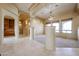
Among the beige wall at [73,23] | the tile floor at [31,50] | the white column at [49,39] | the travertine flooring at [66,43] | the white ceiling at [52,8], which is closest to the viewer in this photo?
the white ceiling at [52,8]

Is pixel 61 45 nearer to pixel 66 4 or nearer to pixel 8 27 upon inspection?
pixel 66 4

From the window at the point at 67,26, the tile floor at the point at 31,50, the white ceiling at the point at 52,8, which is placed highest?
the white ceiling at the point at 52,8

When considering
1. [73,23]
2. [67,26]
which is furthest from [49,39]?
[73,23]

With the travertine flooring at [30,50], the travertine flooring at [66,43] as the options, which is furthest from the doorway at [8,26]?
the travertine flooring at [66,43]

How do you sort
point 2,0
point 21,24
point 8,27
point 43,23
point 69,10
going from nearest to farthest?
point 2,0
point 69,10
point 43,23
point 21,24
point 8,27

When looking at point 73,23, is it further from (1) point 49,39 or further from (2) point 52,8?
(1) point 49,39

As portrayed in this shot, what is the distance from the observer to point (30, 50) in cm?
386

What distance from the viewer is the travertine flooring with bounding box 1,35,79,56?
3.40 m

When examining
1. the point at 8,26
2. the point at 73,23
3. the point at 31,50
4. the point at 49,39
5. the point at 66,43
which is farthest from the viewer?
the point at 8,26

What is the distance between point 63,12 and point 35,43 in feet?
6.78

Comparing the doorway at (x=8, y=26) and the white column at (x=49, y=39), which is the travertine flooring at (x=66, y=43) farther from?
the doorway at (x=8, y=26)

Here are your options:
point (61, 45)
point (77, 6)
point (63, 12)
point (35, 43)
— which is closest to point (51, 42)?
point (61, 45)

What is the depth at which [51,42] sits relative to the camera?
4.27 metres

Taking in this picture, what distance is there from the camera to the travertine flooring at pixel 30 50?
3.40 m
